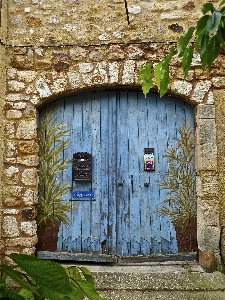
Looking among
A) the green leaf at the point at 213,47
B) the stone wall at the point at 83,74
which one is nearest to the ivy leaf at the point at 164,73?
the green leaf at the point at 213,47

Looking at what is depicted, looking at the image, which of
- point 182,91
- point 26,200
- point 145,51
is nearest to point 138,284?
point 26,200

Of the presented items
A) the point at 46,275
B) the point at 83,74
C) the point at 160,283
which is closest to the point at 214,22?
the point at 46,275

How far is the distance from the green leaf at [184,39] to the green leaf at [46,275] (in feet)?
1.80

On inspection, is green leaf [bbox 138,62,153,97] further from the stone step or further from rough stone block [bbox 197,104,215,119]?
rough stone block [bbox 197,104,215,119]

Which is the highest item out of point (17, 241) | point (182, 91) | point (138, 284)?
point (182, 91)

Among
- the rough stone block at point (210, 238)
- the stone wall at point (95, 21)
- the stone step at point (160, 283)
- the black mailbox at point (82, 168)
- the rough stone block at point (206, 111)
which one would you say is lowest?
the stone step at point (160, 283)

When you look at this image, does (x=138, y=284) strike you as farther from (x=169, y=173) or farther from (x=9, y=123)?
(x=9, y=123)

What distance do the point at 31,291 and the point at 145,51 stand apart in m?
3.31

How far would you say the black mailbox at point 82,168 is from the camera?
356cm

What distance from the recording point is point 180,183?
3570mm

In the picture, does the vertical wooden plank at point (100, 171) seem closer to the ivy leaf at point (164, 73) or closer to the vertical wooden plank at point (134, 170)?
the vertical wooden plank at point (134, 170)

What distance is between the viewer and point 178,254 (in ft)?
11.5

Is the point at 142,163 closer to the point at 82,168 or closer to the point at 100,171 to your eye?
the point at 100,171

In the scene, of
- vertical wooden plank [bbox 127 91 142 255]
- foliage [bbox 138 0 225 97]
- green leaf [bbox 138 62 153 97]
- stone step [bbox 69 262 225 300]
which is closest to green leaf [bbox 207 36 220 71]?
foliage [bbox 138 0 225 97]
